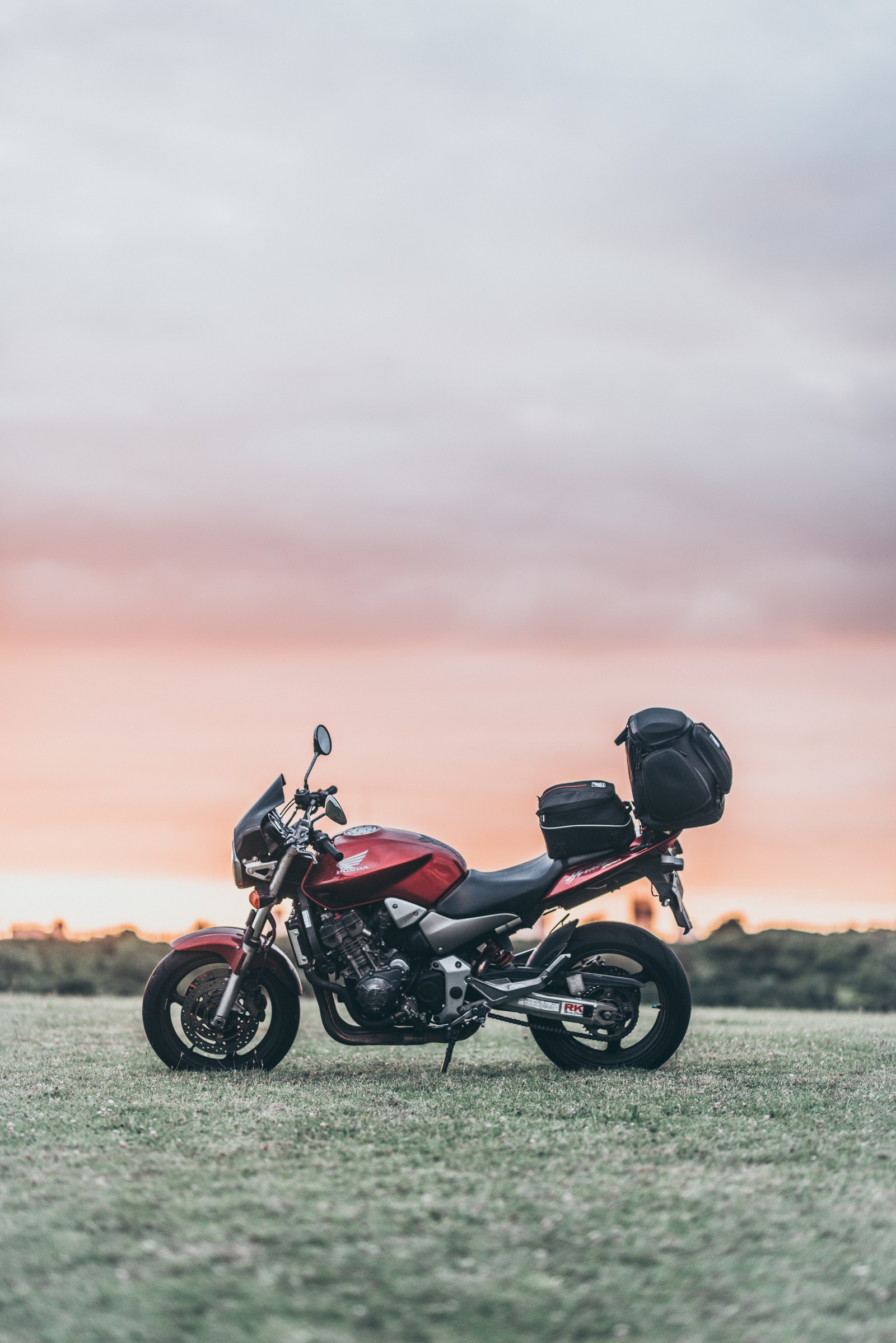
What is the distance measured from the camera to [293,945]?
6.70m

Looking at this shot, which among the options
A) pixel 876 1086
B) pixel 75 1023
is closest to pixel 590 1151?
pixel 876 1086

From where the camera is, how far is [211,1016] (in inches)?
266

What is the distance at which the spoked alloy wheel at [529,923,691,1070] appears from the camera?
6.59 meters

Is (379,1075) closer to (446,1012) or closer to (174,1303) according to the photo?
(446,1012)

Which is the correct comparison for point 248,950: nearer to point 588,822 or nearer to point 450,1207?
point 588,822

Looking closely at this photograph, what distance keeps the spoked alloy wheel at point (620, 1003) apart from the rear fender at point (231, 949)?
4.28 ft

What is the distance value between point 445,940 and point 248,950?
103 cm

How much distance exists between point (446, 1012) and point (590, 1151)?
1954 millimetres

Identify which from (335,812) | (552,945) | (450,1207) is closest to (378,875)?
(335,812)

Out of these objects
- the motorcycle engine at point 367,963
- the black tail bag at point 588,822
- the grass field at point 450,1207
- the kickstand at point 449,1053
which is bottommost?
the grass field at point 450,1207

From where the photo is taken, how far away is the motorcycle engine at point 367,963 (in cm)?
653

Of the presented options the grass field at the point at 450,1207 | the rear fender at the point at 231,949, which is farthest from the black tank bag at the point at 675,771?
the rear fender at the point at 231,949

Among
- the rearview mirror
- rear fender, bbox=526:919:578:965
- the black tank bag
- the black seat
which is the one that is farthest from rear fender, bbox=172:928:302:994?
the black tank bag

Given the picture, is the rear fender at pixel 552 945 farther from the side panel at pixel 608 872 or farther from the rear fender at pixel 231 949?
the rear fender at pixel 231 949
